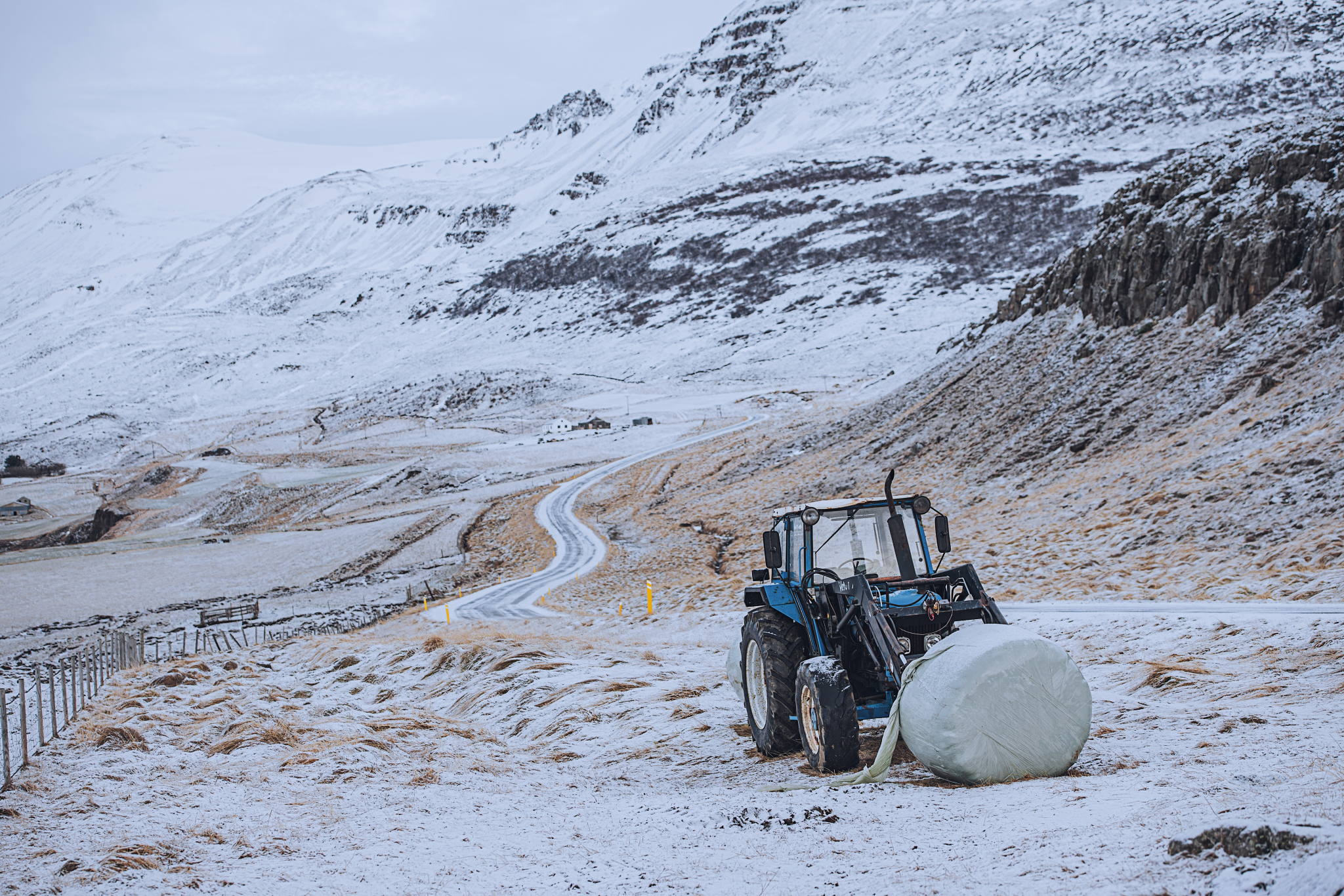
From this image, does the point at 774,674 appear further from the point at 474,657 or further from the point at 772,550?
the point at 474,657

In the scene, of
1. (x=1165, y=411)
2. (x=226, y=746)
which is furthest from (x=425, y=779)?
(x=1165, y=411)

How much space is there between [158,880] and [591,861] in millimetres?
2717

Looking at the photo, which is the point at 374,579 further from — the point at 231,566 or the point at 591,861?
the point at 591,861

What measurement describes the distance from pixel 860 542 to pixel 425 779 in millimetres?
4581

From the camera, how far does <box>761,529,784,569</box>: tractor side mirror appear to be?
8852 mm

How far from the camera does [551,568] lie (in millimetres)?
32344

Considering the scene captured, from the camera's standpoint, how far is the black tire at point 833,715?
6969 millimetres

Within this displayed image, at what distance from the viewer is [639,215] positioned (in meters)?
170

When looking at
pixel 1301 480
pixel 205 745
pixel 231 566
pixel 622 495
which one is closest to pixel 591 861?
pixel 205 745

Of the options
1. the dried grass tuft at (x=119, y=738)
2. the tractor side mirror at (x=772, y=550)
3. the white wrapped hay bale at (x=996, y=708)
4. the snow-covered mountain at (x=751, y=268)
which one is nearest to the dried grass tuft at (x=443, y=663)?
the dried grass tuft at (x=119, y=738)

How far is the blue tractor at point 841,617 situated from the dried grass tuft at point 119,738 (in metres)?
6.61

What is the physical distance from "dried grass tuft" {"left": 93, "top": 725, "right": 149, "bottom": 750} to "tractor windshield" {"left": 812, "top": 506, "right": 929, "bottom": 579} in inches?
298

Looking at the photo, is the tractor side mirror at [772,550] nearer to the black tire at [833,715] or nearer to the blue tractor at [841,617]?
the blue tractor at [841,617]

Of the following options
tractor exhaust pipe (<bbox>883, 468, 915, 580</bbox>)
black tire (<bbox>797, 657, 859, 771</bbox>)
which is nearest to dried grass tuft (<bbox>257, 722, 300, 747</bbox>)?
black tire (<bbox>797, 657, 859, 771</bbox>)
